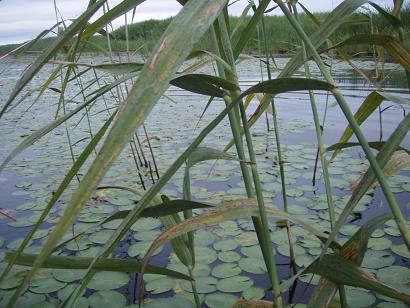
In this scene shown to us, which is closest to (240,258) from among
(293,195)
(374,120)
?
(293,195)

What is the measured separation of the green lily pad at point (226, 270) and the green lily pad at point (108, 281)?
270 mm

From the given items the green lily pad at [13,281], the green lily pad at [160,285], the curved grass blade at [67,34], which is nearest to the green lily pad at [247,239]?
the green lily pad at [160,285]

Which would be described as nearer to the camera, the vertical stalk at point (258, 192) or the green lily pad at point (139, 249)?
the vertical stalk at point (258, 192)

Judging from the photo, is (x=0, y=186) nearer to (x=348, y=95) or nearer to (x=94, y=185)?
(x=94, y=185)

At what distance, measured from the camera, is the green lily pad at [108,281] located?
129 cm

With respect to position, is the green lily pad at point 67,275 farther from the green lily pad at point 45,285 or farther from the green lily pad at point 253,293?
the green lily pad at point 253,293

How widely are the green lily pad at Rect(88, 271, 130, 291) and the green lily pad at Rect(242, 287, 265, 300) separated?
36 cm

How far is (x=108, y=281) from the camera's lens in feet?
4.34

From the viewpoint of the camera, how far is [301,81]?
0.44m

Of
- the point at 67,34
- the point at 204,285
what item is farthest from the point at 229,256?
the point at 67,34

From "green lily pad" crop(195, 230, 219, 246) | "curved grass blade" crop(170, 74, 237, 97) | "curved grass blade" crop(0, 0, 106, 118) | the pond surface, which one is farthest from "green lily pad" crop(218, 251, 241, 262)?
"curved grass blade" crop(0, 0, 106, 118)

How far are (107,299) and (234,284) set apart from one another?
36 centimetres

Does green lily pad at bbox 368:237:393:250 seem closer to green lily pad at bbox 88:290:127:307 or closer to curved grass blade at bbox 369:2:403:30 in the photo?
green lily pad at bbox 88:290:127:307

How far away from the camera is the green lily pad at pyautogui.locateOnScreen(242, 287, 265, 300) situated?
47.7 inches
